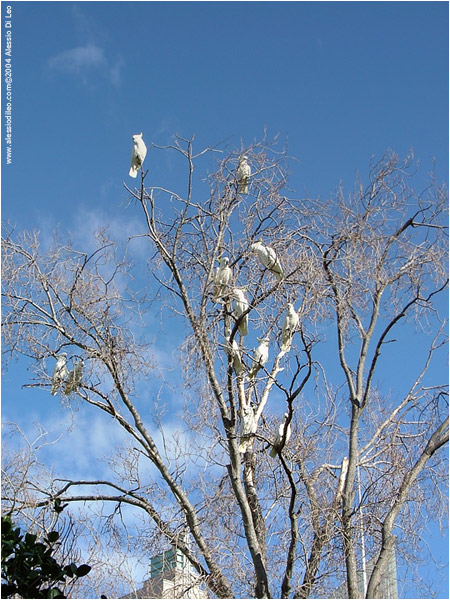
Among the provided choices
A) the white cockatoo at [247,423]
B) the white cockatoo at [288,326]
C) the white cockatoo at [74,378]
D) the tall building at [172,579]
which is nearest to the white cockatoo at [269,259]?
the white cockatoo at [288,326]

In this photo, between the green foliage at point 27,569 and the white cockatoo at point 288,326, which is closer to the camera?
the green foliage at point 27,569

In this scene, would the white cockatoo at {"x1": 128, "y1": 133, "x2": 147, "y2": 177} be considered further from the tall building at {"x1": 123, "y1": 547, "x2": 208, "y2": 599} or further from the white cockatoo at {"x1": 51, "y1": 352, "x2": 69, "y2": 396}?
the tall building at {"x1": 123, "y1": 547, "x2": 208, "y2": 599}

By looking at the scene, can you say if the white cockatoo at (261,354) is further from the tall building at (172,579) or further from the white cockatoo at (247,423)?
the tall building at (172,579)

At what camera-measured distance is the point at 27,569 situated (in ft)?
12.0

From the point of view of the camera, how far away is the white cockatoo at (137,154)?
19.2 feet

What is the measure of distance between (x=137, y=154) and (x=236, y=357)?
173 centimetres

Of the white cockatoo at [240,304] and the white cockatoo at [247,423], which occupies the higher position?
the white cockatoo at [240,304]

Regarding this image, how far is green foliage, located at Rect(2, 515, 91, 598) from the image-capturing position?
3615 millimetres

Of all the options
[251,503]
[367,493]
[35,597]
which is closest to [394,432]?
[367,493]

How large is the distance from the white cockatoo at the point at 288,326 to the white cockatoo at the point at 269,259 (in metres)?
0.40

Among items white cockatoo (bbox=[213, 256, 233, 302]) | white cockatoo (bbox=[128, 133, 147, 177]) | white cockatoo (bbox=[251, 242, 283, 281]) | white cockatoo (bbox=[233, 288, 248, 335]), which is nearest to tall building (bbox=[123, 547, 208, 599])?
white cockatoo (bbox=[233, 288, 248, 335])

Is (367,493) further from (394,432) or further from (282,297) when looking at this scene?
(282,297)

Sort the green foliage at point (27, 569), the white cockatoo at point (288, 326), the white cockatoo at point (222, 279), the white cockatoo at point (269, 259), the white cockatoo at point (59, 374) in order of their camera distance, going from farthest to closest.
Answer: the white cockatoo at point (59, 374) < the white cockatoo at point (222, 279) < the white cockatoo at point (269, 259) < the white cockatoo at point (288, 326) < the green foliage at point (27, 569)

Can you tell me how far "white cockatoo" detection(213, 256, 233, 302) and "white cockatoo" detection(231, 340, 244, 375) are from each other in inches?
15.6
